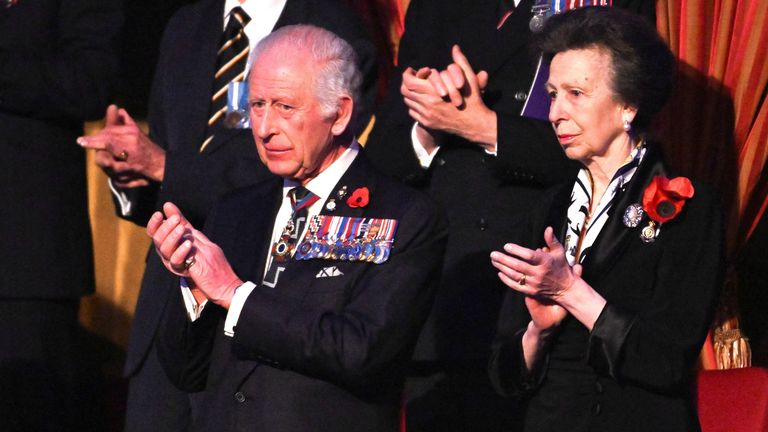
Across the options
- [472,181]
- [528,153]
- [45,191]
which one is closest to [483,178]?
[472,181]

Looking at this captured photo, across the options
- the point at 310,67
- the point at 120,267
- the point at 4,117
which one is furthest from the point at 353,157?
the point at 120,267

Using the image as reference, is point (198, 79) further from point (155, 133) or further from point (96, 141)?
point (96, 141)

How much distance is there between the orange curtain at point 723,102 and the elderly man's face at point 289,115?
1.36m

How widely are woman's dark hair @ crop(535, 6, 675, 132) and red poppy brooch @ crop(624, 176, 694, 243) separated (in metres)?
0.24

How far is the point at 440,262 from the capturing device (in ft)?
12.1

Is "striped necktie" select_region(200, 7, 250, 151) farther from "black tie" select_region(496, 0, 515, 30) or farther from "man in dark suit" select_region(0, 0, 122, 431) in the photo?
"black tie" select_region(496, 0, 515, 30)

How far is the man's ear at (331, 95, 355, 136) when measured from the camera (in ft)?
12.7

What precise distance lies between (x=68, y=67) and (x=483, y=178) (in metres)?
1.57

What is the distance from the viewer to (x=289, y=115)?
382cm

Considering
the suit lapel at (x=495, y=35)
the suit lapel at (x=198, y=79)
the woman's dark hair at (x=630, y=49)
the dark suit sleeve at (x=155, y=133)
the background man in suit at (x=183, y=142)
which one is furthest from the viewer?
the dark suit sleeve at (x=155, y=133)

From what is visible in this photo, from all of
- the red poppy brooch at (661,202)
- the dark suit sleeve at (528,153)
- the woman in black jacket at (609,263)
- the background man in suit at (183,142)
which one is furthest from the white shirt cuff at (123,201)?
the red poppy brooch at (661,202)

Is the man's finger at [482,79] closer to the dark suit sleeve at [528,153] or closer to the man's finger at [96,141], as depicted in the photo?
the dark suit sleeve at [528,153]

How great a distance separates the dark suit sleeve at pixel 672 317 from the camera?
3.51m

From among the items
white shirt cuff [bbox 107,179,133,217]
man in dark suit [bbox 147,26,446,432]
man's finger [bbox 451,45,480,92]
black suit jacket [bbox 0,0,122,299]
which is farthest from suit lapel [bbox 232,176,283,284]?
black suit jacket [bbox 0,0,122,299]
